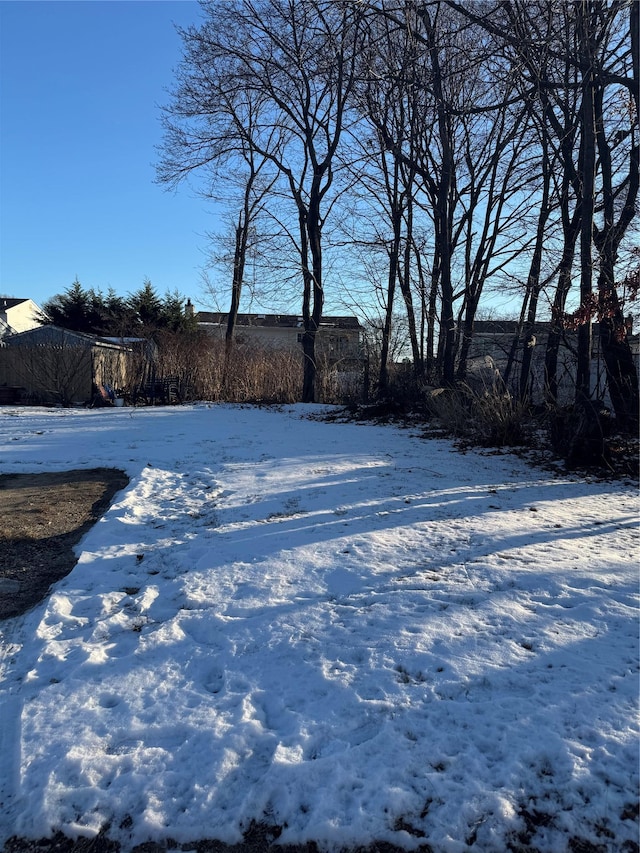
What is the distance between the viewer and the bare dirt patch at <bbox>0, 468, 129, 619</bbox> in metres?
3.87

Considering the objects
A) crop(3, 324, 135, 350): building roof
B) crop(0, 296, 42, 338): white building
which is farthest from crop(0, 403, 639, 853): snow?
crop(0, 296, 42, 338): white building

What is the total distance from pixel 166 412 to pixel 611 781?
50.0 ft

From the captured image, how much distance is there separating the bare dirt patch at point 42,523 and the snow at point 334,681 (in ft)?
0.73

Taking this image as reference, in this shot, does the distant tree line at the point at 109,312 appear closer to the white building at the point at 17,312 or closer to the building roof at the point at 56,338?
the building roof at the point at 56,338

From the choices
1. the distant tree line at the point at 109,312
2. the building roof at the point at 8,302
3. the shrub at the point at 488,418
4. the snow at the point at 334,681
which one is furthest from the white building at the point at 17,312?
the snow at the point at 334,681

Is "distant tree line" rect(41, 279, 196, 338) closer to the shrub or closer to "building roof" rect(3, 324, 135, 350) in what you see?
"building roof" rect(3, 324, 135, 350)

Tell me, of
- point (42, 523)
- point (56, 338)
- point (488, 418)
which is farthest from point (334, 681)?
point (56, 338)

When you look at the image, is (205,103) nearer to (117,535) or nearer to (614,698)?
(117,535)

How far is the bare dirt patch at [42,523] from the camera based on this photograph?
387 centimetres

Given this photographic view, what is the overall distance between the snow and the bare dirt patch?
22 centimetres

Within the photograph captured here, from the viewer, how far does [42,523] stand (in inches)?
207

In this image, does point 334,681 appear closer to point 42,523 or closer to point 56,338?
point 42,523

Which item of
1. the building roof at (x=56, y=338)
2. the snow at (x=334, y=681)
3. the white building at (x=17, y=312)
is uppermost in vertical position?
the white building at (x=17, y=312)

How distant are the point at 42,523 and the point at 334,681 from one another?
3752 millimetres
